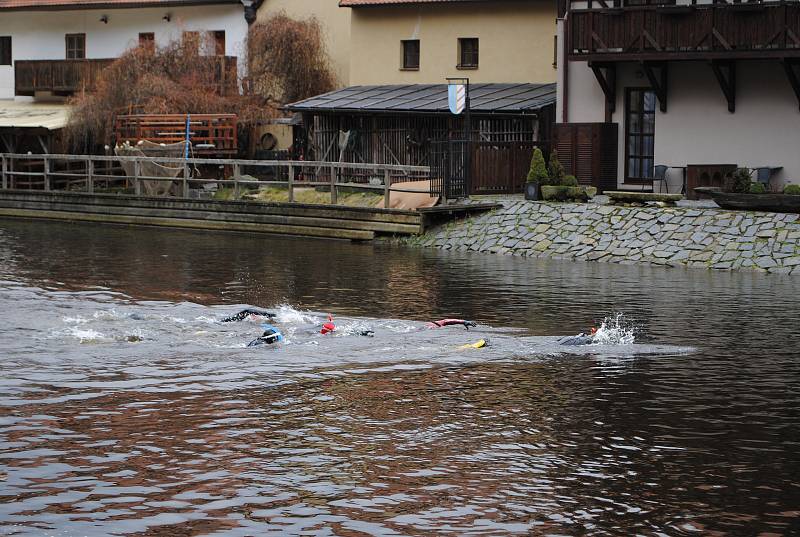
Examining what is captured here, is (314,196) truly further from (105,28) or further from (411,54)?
(105,28)

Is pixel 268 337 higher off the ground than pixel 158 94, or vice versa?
pixel 158 94

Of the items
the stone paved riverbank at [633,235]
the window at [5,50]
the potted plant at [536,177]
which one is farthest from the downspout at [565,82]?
the window at [5,50]

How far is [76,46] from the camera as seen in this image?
52.2m

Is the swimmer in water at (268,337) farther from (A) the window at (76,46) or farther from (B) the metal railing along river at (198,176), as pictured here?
(A) the window at (76,46)

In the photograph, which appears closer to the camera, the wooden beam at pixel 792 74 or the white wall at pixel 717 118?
the wooden beam at pixel 792 74

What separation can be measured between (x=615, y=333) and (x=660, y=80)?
18.1 meters

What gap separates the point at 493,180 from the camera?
35.4 m

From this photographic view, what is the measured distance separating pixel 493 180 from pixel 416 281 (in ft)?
33.4

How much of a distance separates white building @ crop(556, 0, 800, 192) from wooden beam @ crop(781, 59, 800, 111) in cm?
3

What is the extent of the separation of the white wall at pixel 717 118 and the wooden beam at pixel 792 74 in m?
0.48

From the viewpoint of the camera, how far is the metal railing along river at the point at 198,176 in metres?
38.2

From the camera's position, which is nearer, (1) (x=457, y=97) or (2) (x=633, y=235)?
→ (2) (x=633, y=235)

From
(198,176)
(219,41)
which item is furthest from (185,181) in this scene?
(219,41)

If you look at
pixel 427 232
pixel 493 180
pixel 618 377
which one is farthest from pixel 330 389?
pixel 493 180
